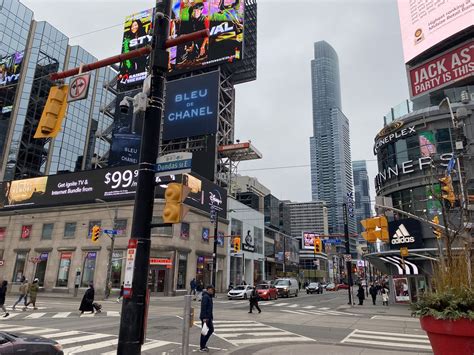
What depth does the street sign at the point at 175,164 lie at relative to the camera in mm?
7035

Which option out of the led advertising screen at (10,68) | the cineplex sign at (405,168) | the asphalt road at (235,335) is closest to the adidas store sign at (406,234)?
the cineplex sign at (405,168)

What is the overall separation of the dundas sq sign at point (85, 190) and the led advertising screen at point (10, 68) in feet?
118

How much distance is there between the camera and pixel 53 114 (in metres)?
8.52

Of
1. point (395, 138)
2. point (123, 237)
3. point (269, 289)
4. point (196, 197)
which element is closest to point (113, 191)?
point (123, 237)

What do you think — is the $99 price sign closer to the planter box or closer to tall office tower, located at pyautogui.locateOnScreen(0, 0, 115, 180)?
the planter box

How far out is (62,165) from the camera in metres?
85.8

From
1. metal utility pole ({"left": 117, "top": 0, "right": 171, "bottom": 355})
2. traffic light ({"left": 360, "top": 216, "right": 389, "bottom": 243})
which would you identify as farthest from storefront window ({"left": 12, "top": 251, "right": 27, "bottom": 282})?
metal utility pole ({"left": 117, "top": 0, "right": 171, "bottom": 355})

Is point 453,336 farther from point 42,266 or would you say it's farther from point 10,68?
point 10,68

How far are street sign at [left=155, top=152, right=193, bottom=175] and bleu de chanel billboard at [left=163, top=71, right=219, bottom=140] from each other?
46.8m

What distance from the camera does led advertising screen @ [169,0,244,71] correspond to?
201ft

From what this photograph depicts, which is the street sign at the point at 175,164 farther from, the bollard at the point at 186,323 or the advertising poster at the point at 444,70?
the advertising poster at the point at 444,70

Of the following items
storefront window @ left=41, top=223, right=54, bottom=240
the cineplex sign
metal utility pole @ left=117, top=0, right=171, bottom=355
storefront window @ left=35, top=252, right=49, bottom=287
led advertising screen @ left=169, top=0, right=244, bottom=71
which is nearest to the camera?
metal utility pole @ left=117, top=0, right=171, bottom=355

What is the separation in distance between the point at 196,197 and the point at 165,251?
7.97 m

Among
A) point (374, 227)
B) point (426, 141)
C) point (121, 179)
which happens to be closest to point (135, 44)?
point (121, 179)
